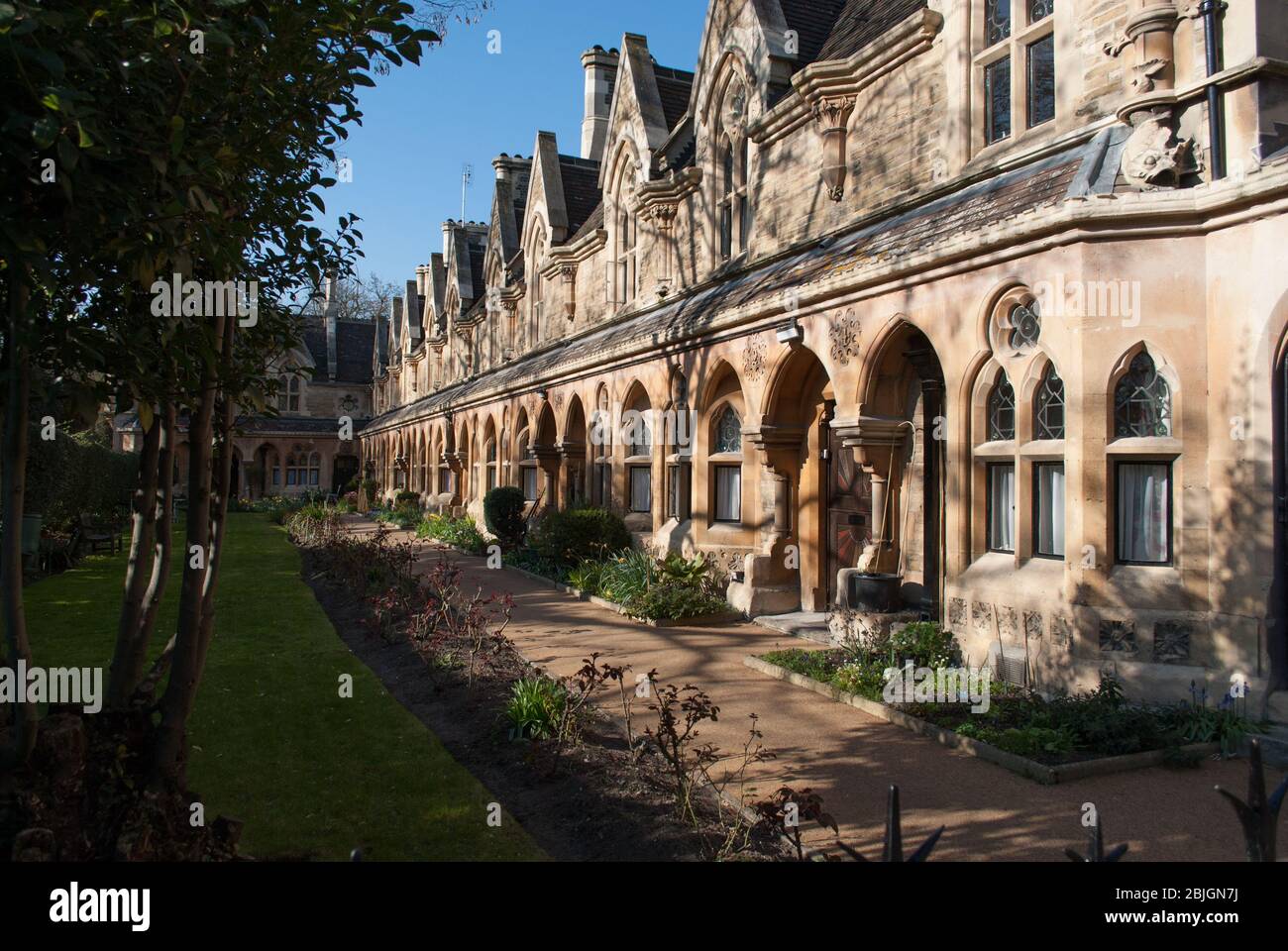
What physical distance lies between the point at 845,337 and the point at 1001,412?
2.04 metres

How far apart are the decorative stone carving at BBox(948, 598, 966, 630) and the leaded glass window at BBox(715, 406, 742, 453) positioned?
5664 millimetres

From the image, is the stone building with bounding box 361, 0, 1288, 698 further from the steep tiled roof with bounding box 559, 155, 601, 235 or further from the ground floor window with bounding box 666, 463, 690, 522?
the steep tiled roof with bounding box 559, 155, 601, 235

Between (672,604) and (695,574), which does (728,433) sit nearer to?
(695,574)

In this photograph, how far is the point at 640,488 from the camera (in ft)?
55.9

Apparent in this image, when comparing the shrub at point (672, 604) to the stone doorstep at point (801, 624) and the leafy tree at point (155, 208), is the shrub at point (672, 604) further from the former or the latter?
the leafy tree at point (155, 208)

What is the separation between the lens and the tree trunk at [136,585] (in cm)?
430

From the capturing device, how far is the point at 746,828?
4.86 m

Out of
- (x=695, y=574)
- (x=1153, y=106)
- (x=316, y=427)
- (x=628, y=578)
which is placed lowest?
(x=628, y=578)

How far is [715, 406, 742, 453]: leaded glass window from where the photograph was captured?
13.5 metres

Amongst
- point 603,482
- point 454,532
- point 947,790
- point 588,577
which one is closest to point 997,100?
point 947,790

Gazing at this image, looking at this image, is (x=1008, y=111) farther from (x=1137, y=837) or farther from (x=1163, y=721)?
(x=1137, y=837)

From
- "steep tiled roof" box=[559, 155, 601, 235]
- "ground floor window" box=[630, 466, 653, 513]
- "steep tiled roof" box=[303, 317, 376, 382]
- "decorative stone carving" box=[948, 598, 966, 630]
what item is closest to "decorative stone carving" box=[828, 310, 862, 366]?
"decorative stone carving" box=[948, 598, 966, 630]

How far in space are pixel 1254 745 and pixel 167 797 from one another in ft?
13.6

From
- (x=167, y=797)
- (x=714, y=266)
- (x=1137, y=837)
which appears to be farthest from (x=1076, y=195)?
(x=714, y=266)
